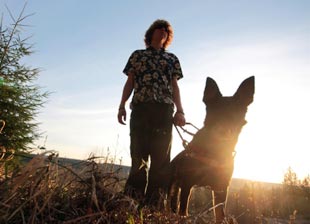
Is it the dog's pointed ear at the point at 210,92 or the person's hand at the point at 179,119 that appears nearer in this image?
the person's hand at the point at 179,119

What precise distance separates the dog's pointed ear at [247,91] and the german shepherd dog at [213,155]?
2 centimetres

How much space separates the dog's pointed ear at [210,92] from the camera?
4.91 meters

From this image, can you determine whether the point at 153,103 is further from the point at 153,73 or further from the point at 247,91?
the point at 247,91

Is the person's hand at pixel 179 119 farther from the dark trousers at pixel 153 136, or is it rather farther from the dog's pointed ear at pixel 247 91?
the dog's pointed ear at pixel 247 91

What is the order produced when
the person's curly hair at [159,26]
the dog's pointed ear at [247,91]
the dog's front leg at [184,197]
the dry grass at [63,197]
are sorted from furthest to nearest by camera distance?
the person's curly hair at [159,26] → the dog's pointed ear at [247,91] → the dog's front leg at [184,197] → the dry grass at [63,197]

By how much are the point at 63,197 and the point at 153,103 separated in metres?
3.07

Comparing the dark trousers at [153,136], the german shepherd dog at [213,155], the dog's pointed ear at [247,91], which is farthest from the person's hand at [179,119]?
the dog's pointed ear at [247,91]

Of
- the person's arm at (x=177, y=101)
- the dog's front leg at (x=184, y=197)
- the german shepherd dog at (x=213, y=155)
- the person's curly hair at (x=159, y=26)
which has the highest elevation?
the person's curly hair at (x=159, y=26)

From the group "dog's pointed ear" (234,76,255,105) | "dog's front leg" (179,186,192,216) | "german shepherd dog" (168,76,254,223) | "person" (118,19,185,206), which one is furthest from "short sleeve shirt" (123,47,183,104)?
"dog's front leg" (179,186,192,216)

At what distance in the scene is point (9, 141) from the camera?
1001 cm

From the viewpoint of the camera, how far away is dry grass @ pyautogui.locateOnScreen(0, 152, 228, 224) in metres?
1.31

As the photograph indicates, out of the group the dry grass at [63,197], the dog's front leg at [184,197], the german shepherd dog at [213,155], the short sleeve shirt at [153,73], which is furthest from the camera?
the short sleeve shirt at [153,73]

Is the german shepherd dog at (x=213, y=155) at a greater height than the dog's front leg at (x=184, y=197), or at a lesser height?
greater

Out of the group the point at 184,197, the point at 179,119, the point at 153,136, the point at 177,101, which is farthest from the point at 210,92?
the point at 184,197
